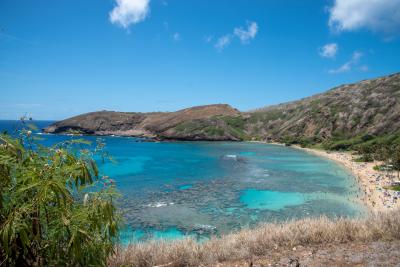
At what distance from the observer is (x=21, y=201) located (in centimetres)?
440

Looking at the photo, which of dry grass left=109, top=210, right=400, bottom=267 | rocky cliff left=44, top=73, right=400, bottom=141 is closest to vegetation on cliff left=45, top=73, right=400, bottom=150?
rocky cliff left=44, top=73, right=400, bottom=141

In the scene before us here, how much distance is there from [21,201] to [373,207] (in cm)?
2996

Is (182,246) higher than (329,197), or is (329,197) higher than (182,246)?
(182,246)

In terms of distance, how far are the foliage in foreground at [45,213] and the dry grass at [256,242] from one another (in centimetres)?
408

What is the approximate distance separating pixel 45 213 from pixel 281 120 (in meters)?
128

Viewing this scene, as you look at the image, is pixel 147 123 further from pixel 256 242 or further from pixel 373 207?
pixel 256 242

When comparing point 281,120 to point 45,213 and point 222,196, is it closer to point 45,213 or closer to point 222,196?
point 222,196

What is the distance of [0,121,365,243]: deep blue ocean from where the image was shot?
24.0 metres

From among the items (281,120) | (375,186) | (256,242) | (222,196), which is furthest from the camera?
(281,120)

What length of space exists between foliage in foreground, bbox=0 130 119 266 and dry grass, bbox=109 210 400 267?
161 inches

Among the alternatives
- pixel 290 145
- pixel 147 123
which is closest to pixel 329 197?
pixel 290 145

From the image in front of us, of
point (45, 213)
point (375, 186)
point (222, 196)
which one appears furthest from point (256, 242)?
point (375, 186)

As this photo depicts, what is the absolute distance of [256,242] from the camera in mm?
10320

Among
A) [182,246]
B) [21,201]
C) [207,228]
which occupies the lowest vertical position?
[207,228]
